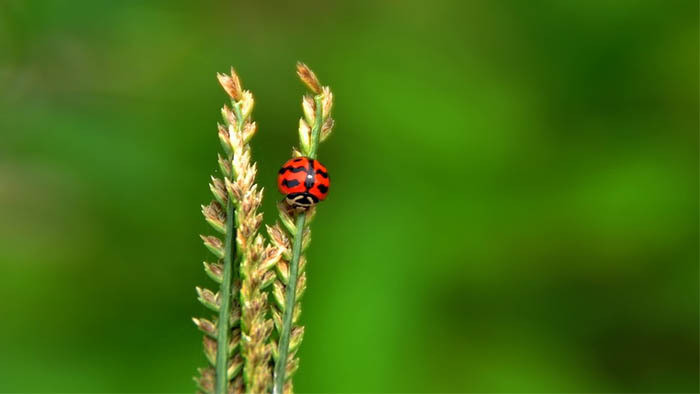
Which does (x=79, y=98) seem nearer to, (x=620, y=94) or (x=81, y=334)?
(x=81, y=334)

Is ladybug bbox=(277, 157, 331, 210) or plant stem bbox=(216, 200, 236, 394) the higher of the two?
ladybug bbox=(277, 157, 331, 210)

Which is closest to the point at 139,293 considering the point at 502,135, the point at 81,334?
A: the point at 81,334

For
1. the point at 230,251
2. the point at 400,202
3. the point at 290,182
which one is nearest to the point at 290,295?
the point at 230,251

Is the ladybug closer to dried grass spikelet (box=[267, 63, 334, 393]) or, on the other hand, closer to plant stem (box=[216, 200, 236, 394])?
dried grass spikelet (box=[267, 63, 334, 393])

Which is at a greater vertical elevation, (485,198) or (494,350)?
(485,198)

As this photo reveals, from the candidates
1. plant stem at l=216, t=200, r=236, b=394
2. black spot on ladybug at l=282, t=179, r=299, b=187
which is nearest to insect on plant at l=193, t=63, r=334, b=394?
plant stem at l=216, t=200, r=236, b=394

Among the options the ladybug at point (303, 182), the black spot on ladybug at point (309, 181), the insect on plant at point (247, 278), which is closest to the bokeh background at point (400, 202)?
the ladybug at point (303, 182)
